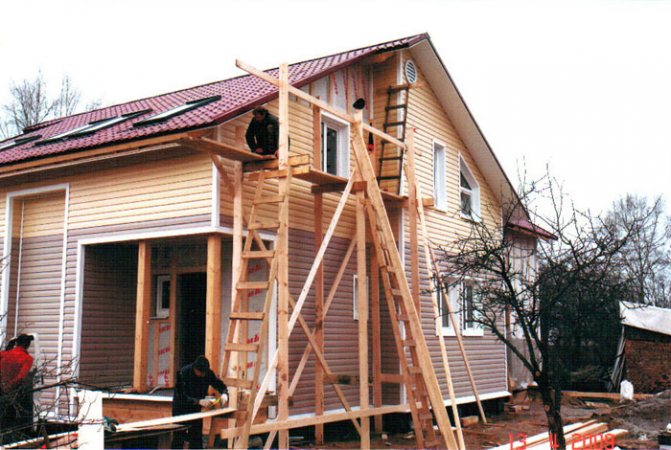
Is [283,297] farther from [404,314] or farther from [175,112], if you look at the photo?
[175,112]

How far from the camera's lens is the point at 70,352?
12.8 m

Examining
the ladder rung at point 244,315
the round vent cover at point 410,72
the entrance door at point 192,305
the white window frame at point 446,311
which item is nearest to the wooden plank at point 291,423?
the ladder rung at point 244,315

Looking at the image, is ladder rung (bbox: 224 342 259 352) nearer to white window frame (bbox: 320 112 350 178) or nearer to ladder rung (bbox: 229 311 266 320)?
ladder rung (bbox: 229 311 266 320)

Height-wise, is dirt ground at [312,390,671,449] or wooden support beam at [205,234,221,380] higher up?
wooden support beam at [205,234,221,380]

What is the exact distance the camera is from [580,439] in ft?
38.7

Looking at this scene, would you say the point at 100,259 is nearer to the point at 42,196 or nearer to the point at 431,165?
the point at 42,196

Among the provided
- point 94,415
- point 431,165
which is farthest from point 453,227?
point 94,415

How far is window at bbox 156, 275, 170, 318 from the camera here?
1444 cm

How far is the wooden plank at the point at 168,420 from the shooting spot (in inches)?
328

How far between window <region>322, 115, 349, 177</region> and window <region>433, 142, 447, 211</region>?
3.03 m

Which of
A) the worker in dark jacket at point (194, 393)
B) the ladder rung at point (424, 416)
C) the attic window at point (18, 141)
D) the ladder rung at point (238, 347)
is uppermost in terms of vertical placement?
the attic window at point (18, 141)

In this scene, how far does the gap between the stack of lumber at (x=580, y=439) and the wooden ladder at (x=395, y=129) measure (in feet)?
18.3

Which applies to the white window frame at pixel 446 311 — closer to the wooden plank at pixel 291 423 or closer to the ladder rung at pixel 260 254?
the wooden plank at pixel 291 423

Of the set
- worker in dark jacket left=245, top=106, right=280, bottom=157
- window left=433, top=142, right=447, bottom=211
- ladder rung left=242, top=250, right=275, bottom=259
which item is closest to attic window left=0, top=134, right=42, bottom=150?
worker in dark jacket left=245, top=106, right=280, bottom=157
